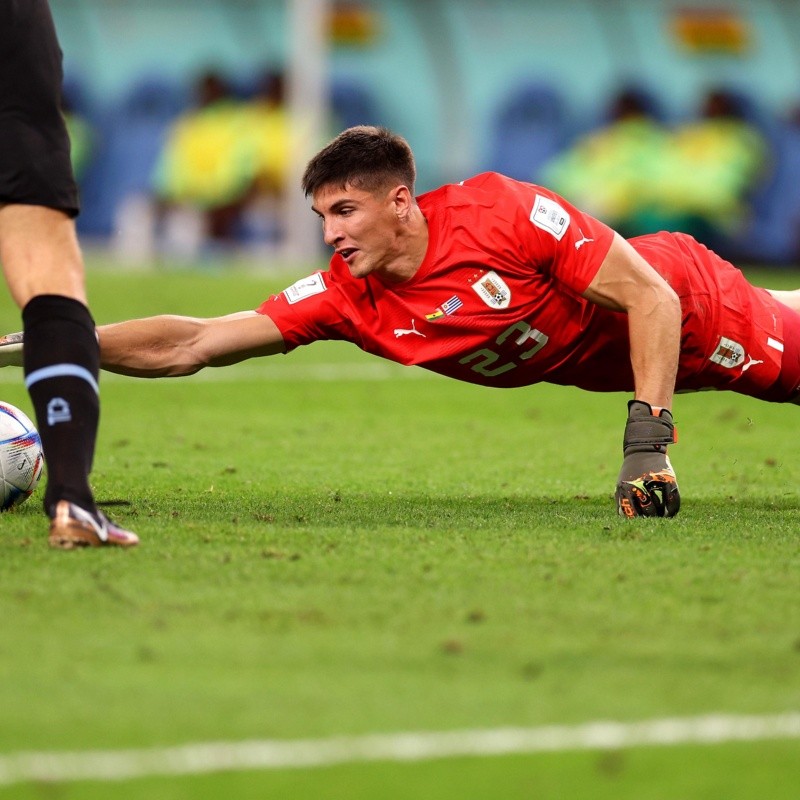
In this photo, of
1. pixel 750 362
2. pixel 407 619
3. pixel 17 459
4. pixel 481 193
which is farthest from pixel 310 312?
pixel 407 619

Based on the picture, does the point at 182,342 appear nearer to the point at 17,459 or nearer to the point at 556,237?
the point at 17,459

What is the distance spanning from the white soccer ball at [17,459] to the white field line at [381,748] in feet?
7.60

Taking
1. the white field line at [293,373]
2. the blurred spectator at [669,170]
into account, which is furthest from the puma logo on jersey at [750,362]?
the blurred spectator at [669,170]

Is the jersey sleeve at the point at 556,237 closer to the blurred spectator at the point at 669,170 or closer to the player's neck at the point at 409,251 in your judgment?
the player's neck at the point at 409,251

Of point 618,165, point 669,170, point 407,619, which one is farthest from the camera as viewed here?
point 618,165

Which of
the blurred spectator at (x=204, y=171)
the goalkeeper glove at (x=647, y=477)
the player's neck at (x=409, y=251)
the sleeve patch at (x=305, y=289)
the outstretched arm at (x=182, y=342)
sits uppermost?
the player's neck at (x=409, y=251)

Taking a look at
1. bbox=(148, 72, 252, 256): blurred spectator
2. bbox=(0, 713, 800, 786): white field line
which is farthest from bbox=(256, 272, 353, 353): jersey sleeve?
bbox=(148, 72, 252, 256): blurred spectator

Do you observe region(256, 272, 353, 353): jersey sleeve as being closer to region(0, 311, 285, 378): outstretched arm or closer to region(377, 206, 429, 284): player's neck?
region(0, 311, 285, 378): outstretched arm

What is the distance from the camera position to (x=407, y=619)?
356cm

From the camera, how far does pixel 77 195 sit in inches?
172

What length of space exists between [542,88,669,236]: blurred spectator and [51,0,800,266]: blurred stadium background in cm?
34

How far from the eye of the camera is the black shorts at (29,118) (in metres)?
4.27

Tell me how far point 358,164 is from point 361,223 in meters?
0.18

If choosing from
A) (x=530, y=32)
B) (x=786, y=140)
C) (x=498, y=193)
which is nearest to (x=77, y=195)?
(x=498, y=193)
